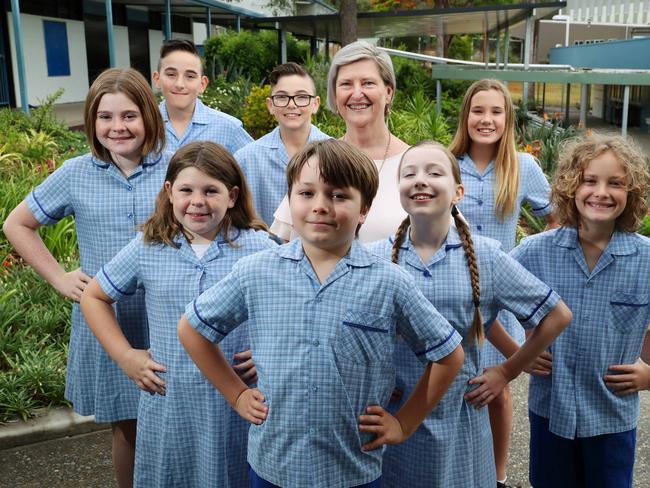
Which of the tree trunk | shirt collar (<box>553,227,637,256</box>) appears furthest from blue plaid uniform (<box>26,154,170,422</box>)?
the tree trunk

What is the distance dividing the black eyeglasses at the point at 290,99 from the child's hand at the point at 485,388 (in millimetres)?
1720

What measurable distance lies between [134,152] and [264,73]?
18.3 meters

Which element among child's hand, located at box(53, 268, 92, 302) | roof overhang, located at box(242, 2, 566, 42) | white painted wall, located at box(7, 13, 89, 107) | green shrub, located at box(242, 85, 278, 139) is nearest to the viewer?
child's hand, located at box(53, 268, 92, 302)

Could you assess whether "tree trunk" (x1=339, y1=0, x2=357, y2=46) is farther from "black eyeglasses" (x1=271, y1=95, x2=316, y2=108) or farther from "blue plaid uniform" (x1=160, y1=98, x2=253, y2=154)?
"black eyeglasses" (x1=271, y1=95, x2=316, y2=108)

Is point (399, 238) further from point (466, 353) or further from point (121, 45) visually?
point (121, 45)

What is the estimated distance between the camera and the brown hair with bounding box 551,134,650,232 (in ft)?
8.52

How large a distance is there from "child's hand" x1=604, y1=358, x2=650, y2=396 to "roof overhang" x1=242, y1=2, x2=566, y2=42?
1380 cm

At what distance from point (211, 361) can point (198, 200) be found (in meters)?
0.56

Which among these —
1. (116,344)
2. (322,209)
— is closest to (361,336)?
(322,209)

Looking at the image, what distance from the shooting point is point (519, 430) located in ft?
14.0

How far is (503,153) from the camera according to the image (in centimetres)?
351

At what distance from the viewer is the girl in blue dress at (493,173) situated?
344cm

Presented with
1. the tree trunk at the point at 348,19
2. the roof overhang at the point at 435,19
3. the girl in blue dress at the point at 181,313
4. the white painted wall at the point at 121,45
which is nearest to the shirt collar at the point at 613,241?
the girl in blue dress at the point at 181,313

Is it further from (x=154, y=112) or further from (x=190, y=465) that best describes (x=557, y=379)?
(x=154, y=112)
